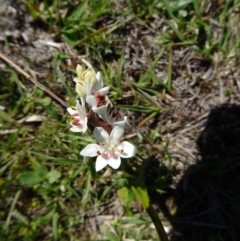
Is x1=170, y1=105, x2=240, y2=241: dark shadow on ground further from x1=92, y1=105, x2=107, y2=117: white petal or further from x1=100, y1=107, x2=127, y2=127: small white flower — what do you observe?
x1=92, y1=105, x2=107, y2=117: white petal

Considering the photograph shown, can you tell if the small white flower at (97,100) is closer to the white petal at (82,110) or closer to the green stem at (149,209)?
the white petal at (82,110)

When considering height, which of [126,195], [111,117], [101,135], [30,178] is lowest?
[30,178]

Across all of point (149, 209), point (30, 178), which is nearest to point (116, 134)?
point (149, 209)

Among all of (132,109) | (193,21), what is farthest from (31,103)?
(193,21)

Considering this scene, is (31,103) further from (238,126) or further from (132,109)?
(238,126)

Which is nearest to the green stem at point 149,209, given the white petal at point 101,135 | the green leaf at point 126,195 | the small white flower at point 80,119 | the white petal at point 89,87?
the green leaf at point 126,195

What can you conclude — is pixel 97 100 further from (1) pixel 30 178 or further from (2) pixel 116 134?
(1) pixel 30 178
